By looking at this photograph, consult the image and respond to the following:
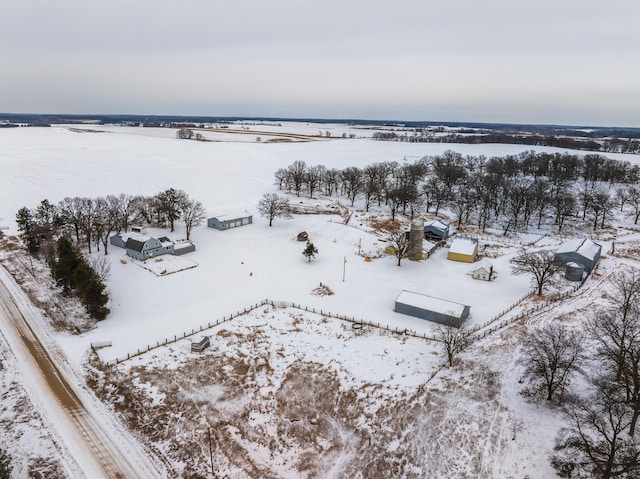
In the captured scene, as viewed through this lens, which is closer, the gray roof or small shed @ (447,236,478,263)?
the gray roof

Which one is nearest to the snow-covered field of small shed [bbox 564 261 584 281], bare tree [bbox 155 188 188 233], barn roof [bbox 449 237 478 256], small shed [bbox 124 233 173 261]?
small shed [bbox 124 233 173 261]

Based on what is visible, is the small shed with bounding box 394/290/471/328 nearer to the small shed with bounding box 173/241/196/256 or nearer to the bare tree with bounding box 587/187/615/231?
the small shed with bounding box 173/241/196/256

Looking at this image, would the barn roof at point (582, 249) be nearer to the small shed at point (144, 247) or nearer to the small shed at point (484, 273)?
the small shed at point (484, 273)

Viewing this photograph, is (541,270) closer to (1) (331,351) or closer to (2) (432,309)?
(2) (432,309)

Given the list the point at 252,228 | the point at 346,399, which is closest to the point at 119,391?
the point at 346,399

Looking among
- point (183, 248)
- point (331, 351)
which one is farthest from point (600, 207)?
point (183, 248)
